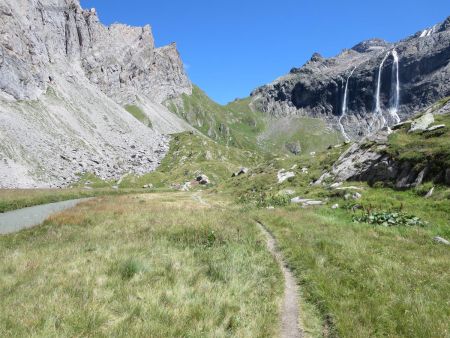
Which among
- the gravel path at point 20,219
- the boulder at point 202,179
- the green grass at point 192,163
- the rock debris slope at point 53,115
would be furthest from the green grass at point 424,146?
the rock debris slope at point 53,115

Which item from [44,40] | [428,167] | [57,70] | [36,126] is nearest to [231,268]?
Answer: [428,167]

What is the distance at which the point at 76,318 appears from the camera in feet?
27.9

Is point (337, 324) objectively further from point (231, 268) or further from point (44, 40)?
point (44, 40)

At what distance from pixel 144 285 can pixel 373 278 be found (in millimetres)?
6844

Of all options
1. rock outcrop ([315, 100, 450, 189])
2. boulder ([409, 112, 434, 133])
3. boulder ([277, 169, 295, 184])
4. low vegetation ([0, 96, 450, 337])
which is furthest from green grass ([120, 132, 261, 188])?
low vegetation ([0, 96, 450, 337])

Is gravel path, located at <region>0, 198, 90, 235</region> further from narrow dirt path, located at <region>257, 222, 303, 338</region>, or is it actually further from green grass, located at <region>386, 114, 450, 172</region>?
green grass, located at <region>386, 114, 450, 172</region>

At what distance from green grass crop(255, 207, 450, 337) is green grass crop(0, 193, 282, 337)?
4.43 ft

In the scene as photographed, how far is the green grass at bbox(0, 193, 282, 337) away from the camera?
8.36m

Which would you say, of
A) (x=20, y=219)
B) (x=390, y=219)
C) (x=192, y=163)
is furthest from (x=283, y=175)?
(x=192, y=163)

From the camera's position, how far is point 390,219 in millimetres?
20016

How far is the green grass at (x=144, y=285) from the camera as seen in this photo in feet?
27.4

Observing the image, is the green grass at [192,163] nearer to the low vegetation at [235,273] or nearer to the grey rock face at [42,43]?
the grey rock face at [42,43]

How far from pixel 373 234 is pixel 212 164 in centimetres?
10420

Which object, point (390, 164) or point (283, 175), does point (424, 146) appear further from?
point (283, 175)
